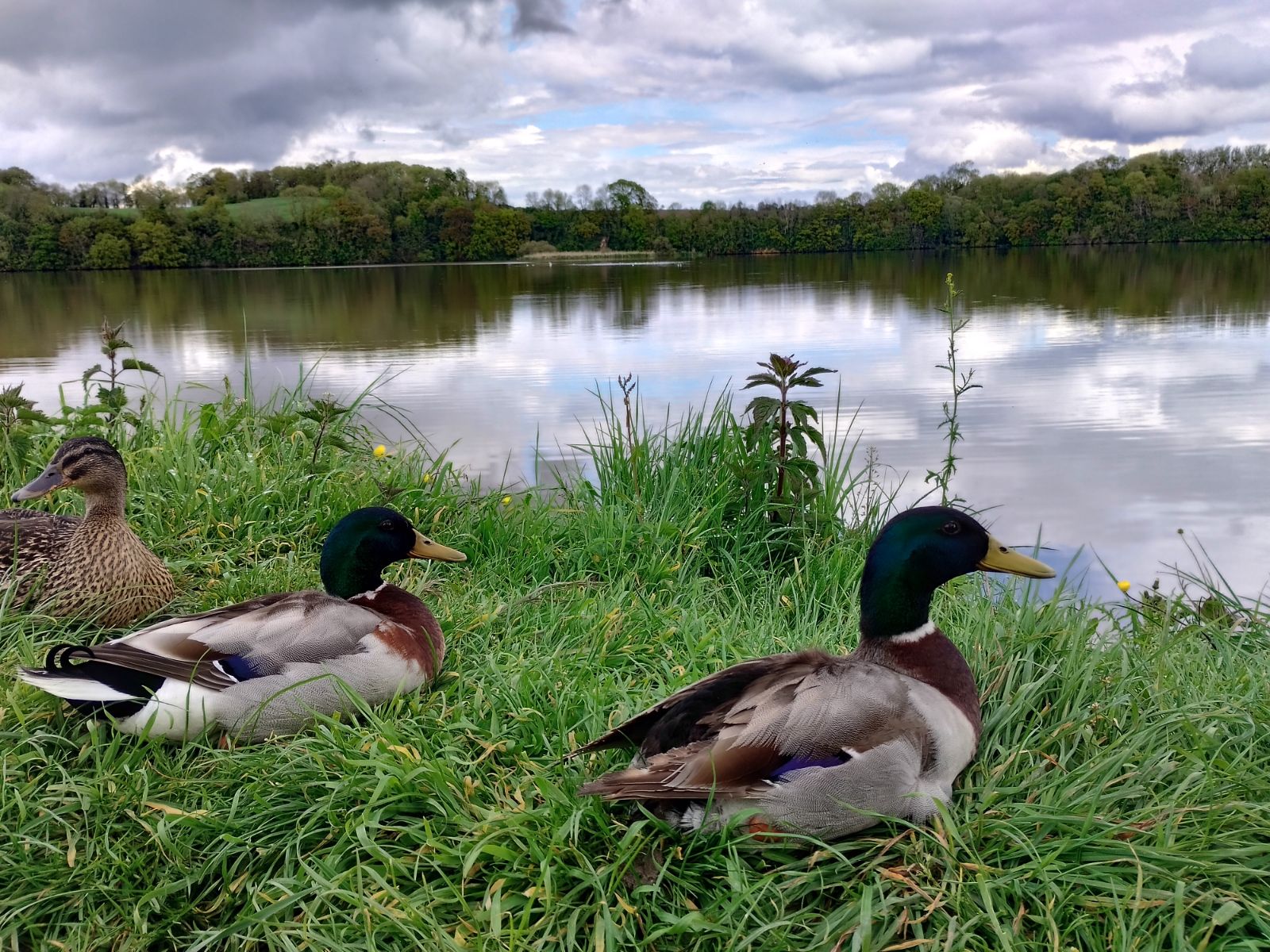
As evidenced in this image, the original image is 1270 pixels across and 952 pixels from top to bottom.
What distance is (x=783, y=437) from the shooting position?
4.46 metres

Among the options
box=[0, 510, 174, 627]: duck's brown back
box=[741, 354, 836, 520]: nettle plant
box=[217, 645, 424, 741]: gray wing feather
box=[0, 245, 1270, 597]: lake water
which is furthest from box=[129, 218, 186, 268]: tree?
box=[217, 645, 424, 741]: gray wing feather

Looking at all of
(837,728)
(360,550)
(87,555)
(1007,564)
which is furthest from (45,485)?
(1007,564)

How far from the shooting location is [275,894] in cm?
207

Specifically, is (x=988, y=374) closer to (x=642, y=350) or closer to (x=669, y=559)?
(x=642, y=350)

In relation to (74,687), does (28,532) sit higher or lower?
higher

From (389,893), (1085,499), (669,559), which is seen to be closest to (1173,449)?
(1085,499)

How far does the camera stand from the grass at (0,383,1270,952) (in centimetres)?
192

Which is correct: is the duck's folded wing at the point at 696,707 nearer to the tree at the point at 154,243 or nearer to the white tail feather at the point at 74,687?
the white tail feather at the point at 74,687

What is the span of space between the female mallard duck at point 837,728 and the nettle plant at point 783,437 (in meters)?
2.00

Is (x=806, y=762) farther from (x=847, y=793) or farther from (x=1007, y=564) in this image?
(x=1007, y=564)

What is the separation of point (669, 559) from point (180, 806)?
7.41 feet

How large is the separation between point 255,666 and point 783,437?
8.82 feet

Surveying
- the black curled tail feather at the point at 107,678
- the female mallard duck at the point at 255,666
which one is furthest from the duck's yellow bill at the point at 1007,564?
the black curled tail feather at the point at 107,678

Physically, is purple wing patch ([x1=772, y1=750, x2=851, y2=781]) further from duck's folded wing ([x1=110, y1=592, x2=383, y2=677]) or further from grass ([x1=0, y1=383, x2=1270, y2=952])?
duck's folded wing ([x1=110, y1=592, x2=383, y2=677])
